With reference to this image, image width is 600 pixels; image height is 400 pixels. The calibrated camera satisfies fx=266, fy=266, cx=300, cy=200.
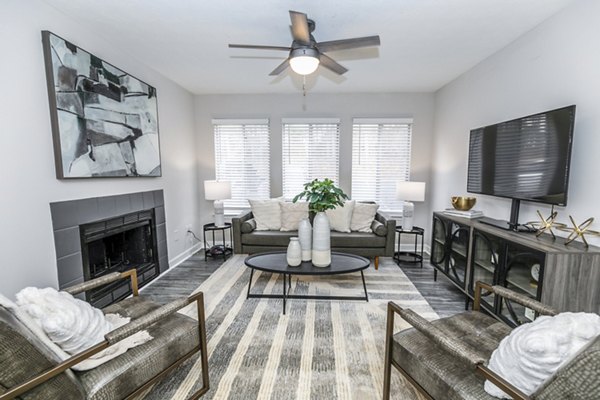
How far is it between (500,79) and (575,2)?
33.1 inches

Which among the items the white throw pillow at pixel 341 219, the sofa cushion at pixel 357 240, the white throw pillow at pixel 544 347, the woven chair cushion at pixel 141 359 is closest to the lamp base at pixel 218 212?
the white throw pillow at pixel 341 219

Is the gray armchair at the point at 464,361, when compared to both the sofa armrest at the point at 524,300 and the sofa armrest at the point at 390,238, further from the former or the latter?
the sofa armrest at the point at 390,238

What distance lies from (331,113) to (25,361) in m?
4.21

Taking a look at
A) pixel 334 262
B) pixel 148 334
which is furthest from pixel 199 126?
pixel 148 334

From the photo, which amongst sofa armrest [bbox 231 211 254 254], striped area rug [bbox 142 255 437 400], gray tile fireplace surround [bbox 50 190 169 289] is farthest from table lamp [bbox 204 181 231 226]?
gray tile fireplace surround [bbox 50 190 169 289]

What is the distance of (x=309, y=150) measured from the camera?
14.6 ft

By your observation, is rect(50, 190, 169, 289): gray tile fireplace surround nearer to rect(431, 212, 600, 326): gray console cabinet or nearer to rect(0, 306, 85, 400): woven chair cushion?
rect(0, 306, 85, 400): woven chair cushion

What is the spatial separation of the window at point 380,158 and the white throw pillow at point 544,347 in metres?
3.43

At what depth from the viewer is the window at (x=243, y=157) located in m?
4.47

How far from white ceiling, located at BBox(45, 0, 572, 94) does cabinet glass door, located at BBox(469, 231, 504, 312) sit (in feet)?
5.95

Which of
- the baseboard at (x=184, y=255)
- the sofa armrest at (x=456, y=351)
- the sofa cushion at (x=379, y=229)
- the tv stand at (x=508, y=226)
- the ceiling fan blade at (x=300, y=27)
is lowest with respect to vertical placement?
the baseboard at (x=184, y=255)

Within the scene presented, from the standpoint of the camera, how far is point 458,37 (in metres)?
2.48

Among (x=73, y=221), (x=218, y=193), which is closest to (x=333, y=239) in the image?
(x=218, y=193)

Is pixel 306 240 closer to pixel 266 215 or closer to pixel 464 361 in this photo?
pixel 266 215
